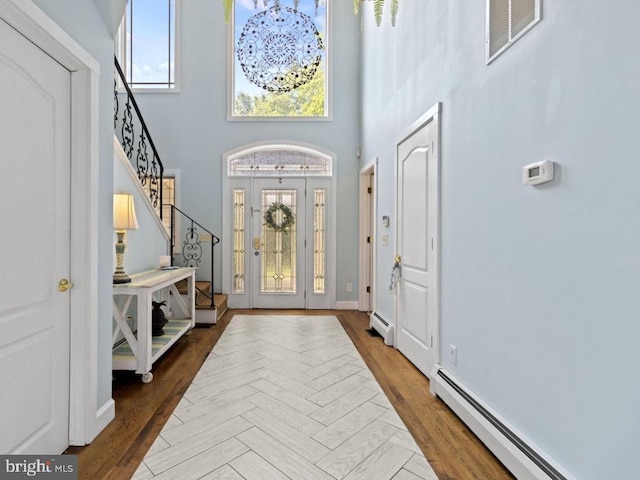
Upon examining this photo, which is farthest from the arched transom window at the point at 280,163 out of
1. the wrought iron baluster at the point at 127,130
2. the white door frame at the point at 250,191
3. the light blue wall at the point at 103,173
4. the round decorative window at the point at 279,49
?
the light blue wall at the point at 103,173

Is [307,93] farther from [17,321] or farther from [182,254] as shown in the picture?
[17,321]

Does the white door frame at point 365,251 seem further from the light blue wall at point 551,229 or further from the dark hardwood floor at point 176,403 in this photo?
the light blue wall at point 551,229

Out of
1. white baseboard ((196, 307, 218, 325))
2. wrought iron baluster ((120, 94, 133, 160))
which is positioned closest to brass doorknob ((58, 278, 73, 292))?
wrought iron baluster ((120, 94, 133, 160))

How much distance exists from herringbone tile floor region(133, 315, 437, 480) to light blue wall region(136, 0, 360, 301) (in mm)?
2730

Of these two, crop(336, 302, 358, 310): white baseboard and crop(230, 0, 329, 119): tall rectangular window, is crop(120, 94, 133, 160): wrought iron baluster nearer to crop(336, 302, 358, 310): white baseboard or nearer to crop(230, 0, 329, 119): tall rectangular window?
crop(230, 0, 329, 119): tall rectangular window

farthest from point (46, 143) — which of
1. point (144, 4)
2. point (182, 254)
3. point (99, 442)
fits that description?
point (144, 4)

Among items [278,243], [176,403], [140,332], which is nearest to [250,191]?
[278,243]

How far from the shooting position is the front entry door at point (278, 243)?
582 centimetres

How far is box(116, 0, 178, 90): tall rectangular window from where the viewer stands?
582 centimetres

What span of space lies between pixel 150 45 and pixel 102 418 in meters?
5.82

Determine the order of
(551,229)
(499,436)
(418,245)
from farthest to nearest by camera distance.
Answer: (418,245), (499,436), (551,229)

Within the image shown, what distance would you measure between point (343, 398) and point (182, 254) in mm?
4028

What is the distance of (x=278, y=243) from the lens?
19.2ft

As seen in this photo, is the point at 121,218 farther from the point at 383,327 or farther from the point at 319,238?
the point at 319,238
